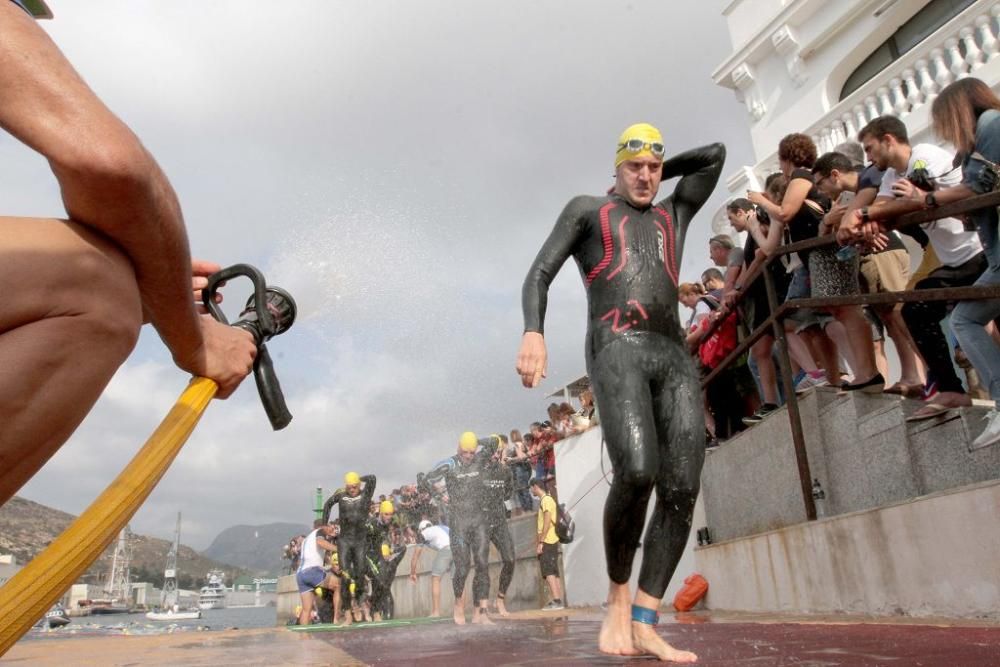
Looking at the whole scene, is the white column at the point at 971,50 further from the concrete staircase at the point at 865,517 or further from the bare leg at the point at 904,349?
the concrete staircase at the point at 865,517

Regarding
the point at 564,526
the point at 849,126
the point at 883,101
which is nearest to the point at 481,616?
the point at 564,526

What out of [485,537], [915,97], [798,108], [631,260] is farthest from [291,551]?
[631,260]

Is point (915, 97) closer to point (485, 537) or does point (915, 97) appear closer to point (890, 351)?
point (890, 351)

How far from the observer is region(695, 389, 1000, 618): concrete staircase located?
12.8 feet

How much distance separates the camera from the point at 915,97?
35.6 ft

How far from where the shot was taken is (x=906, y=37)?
41.8 ft

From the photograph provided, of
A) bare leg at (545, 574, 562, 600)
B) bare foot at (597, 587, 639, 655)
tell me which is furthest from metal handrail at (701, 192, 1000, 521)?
bare leg at (545, 574, 562, 600)

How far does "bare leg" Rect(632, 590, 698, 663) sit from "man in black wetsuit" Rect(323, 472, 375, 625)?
10.4m

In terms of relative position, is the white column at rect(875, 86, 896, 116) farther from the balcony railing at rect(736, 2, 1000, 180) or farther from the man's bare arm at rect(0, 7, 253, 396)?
the man's bare arm at rect(0, 7, 253, 396)

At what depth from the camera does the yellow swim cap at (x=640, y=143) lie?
4043 millimetres

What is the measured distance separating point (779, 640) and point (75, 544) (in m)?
3.00

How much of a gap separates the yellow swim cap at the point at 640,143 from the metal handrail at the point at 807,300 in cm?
177

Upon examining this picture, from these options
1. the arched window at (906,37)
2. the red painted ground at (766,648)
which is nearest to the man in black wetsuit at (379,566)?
the red painted ground at (766,648)

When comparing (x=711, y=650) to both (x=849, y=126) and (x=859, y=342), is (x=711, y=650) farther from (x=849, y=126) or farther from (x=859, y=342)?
(x=849, y=126)
